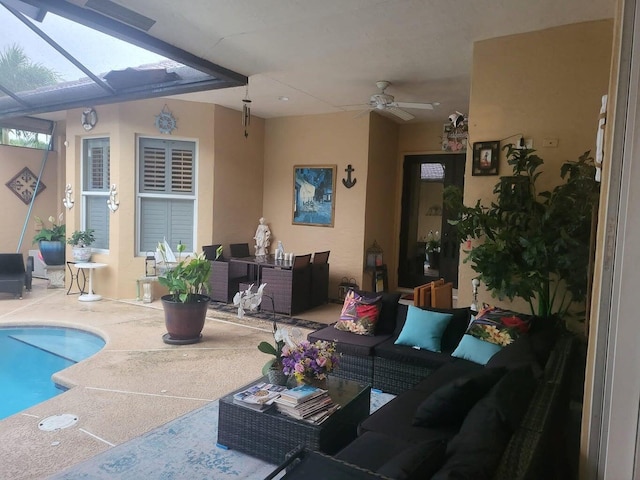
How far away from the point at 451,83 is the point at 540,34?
1488 mm

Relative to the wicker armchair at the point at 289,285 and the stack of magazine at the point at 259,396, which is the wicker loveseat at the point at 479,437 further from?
the wicker armchair at the point at 289,285

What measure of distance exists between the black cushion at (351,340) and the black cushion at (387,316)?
0.39 feet

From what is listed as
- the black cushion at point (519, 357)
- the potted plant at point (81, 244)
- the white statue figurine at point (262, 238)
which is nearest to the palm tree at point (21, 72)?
the potted plant at point (81, 244)

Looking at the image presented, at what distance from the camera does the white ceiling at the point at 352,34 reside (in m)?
3.29

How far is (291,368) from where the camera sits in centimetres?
246

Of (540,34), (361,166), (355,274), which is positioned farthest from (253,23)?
(355,274)

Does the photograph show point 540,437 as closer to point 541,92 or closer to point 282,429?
point 282,429

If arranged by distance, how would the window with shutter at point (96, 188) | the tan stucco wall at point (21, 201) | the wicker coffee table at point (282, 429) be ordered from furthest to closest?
the tan stucco wall at point (21, 201) → the window with shutter at point (96, 188) → the wicker coffee table at point (282, 429)

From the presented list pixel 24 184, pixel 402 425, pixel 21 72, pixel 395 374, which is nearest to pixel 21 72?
pixel 21 72

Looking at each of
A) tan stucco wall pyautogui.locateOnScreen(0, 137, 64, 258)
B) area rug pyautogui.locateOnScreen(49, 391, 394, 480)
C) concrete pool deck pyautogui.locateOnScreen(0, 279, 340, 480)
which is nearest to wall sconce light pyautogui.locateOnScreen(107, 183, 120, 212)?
concrete pool deck pyautogui.locateOnScreen(0, 279, 340, 480)

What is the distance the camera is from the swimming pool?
3514 millimetres

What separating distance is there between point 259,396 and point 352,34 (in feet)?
10.1

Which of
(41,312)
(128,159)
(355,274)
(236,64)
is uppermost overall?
(236,64)

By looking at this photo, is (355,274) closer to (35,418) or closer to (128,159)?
(128,159)
